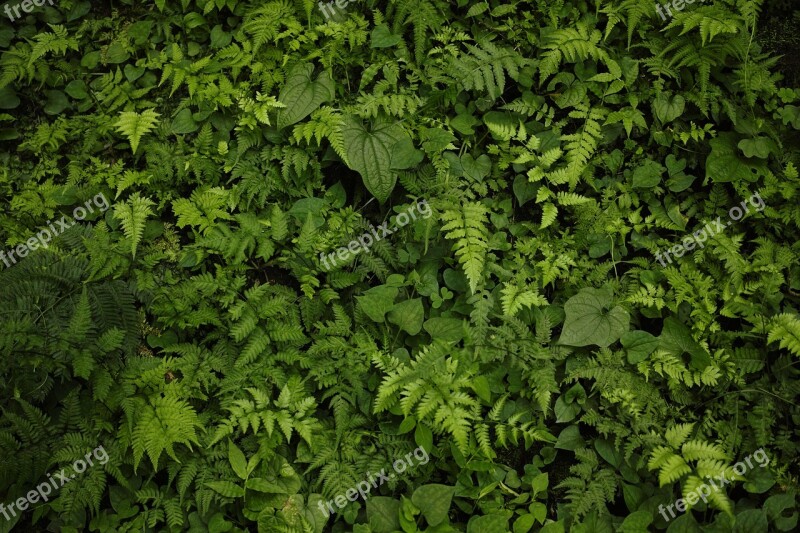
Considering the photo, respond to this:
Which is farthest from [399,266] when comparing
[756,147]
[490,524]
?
[756,147]

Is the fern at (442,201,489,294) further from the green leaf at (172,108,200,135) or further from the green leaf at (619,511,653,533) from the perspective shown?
the green leaf at (172,108,200,135)

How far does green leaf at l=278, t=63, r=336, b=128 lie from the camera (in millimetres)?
4652

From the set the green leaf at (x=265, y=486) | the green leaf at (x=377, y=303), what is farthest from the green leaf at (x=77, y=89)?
the green leaf at (x=265, y=486)

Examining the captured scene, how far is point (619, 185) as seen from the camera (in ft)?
16.1

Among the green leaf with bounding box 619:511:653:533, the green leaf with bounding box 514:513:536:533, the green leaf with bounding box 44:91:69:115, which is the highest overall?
the green leaf with bounding box 44:91:69:115

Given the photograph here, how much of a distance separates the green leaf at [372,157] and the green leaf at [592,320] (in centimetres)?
177

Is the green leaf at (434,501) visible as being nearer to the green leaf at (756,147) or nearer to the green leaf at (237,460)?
the green leaf at (237,460)

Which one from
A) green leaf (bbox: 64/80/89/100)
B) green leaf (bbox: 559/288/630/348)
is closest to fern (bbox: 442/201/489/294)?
green leaf (bbox: 559/288/630/348)

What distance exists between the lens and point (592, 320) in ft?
14.7

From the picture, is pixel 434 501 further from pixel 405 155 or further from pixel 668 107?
pixel 668 107

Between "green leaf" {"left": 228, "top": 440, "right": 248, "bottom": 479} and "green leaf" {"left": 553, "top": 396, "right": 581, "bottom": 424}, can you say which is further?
"green leaf" {"left": 553, "top": 396, "right": 581, "bottom": 424}

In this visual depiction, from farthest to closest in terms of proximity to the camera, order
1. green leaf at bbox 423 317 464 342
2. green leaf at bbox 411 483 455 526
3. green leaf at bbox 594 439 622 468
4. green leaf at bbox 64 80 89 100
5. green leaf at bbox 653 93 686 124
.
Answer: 1. green leaf at bbox 64 80 89 100
2. green leaf at bbox 653 93 686 124
3. green leaf at bbox 423 317 464 342
4. green leaf at bbox 594 439 622 468
5. green leaf at bbox 411 483 455 526

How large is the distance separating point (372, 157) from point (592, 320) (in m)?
2.22

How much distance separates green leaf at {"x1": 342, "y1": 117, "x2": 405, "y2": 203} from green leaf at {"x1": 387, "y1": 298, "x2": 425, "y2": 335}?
2.91 feet
